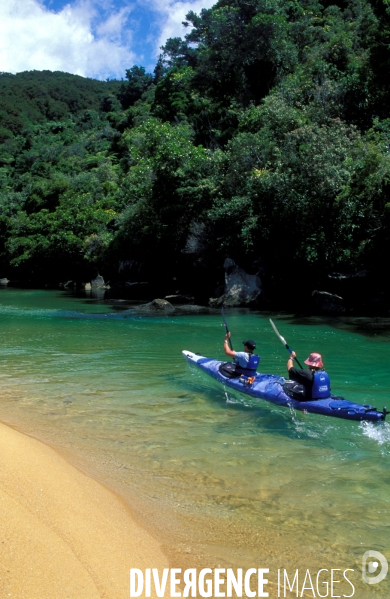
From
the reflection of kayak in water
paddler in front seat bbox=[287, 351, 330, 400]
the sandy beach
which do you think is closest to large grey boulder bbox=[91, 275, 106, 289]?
the reflection of kayak in water

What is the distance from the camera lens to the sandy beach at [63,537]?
308 cm

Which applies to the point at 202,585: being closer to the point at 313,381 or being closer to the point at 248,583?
the point at 248,583

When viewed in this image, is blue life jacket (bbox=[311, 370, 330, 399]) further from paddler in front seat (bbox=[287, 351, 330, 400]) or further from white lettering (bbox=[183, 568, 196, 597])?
white lettering (bbox=[183, 568, 196, 597])

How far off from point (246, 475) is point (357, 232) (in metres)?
15.5

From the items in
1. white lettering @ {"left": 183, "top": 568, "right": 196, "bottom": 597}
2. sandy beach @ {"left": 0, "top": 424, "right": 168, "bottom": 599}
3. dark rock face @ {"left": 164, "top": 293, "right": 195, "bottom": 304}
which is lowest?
white lettering @ {"left": 183, "top": 568, "right": 196, "bottom": 597}

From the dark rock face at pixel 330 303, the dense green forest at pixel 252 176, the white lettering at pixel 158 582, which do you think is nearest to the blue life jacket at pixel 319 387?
the white lettering at pixel 158 582

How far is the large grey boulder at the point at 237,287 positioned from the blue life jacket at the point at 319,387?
15.0 metres

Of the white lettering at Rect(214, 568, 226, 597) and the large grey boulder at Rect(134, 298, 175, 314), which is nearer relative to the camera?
the white lettering at Rect(214, 568, 226, 597)

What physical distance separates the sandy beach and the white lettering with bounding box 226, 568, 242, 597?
17.7 inches

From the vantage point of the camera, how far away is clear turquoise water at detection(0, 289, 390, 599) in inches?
158

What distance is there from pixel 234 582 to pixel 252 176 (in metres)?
19.5

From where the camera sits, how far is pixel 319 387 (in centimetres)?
715

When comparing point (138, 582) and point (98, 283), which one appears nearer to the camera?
point (138, 582)

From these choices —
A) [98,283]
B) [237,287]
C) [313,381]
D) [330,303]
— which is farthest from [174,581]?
[98,283]
